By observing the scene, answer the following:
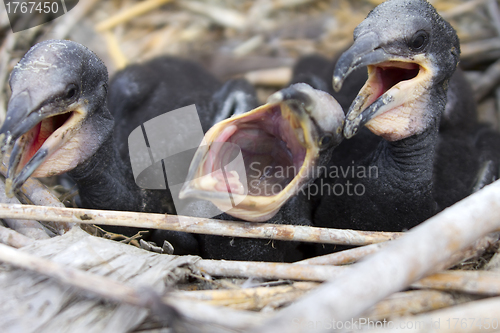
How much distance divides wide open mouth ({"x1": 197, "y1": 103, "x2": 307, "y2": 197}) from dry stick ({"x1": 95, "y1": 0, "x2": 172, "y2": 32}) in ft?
7.90

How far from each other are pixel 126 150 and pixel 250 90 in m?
0.81

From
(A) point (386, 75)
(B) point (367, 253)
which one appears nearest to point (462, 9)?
(A) point (386, 75)

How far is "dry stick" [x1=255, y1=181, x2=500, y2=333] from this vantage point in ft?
2.98

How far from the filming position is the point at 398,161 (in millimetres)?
1831

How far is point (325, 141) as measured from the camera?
4.77ft

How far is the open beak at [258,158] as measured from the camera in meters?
1.36

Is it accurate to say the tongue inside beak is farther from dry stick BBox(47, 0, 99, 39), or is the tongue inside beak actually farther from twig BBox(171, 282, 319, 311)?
dry stick BBox(47, 0, 99, 39)

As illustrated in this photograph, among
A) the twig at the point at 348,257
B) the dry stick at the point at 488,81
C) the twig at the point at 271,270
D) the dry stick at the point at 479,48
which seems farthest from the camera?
the dry stick at the point at 479,48

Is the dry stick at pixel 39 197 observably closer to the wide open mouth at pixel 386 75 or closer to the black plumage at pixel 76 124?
the black plumage at pixel 76 124

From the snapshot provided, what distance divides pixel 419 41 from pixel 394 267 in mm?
966

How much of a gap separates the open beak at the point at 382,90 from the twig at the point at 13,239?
1.17 m

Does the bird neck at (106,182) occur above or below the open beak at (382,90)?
below

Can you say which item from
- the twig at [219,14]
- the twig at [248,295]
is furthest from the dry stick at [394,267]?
the twig at [219,14]

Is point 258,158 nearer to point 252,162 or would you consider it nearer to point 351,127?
point 252,162
